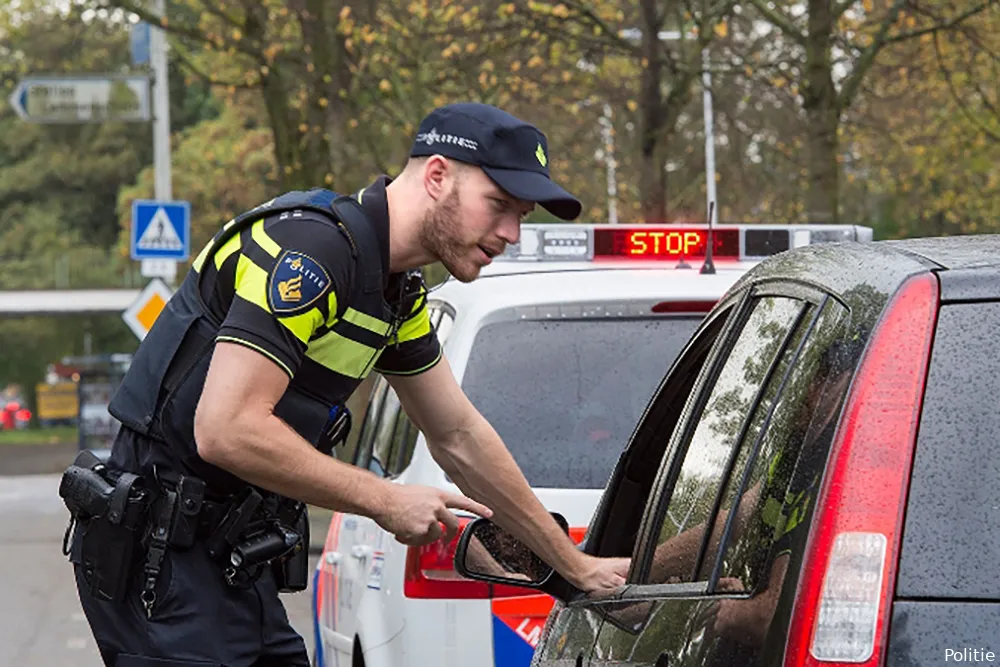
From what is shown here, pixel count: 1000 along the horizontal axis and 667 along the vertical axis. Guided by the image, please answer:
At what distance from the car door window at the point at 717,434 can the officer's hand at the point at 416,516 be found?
60 cm

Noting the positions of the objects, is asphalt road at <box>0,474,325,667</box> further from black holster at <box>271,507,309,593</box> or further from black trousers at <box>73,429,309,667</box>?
black trousers at <box>73,429,309,667</box>

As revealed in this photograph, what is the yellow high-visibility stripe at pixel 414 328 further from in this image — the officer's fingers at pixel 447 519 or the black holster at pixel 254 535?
the officer's fingers at pixel 447 519

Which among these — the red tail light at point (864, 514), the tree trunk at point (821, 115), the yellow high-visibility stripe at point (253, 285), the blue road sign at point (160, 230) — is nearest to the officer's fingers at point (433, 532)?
the yellow high-visibility stripe at point (253, 285)

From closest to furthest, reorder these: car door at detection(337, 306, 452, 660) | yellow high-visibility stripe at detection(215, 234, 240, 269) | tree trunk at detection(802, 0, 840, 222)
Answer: yellow high-visibility stripe at detection(215, 234, 240, 269) → car door at detection(337, 306, 452, 660) → tree trunk at detection(802, 0, 840, 222)

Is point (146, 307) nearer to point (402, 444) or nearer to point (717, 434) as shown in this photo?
point (402, 444)

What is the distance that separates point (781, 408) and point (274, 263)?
1362 millimetres

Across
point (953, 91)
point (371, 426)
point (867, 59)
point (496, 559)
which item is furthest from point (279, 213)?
point (953, 91)

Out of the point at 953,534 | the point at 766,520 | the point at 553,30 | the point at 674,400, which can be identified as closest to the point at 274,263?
the point at 674,400

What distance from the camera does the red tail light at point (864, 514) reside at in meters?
2.11

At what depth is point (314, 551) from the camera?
1664 cm

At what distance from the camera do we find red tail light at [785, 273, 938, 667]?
2109 mm

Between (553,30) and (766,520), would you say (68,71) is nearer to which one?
(553,30)

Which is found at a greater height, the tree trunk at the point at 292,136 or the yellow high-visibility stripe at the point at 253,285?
the tree trunk at the point at 292,136

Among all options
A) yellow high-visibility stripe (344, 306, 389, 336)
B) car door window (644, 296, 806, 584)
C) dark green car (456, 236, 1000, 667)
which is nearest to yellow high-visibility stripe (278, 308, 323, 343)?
yellow high-visibility stripe (344, 306, 389, 336)
